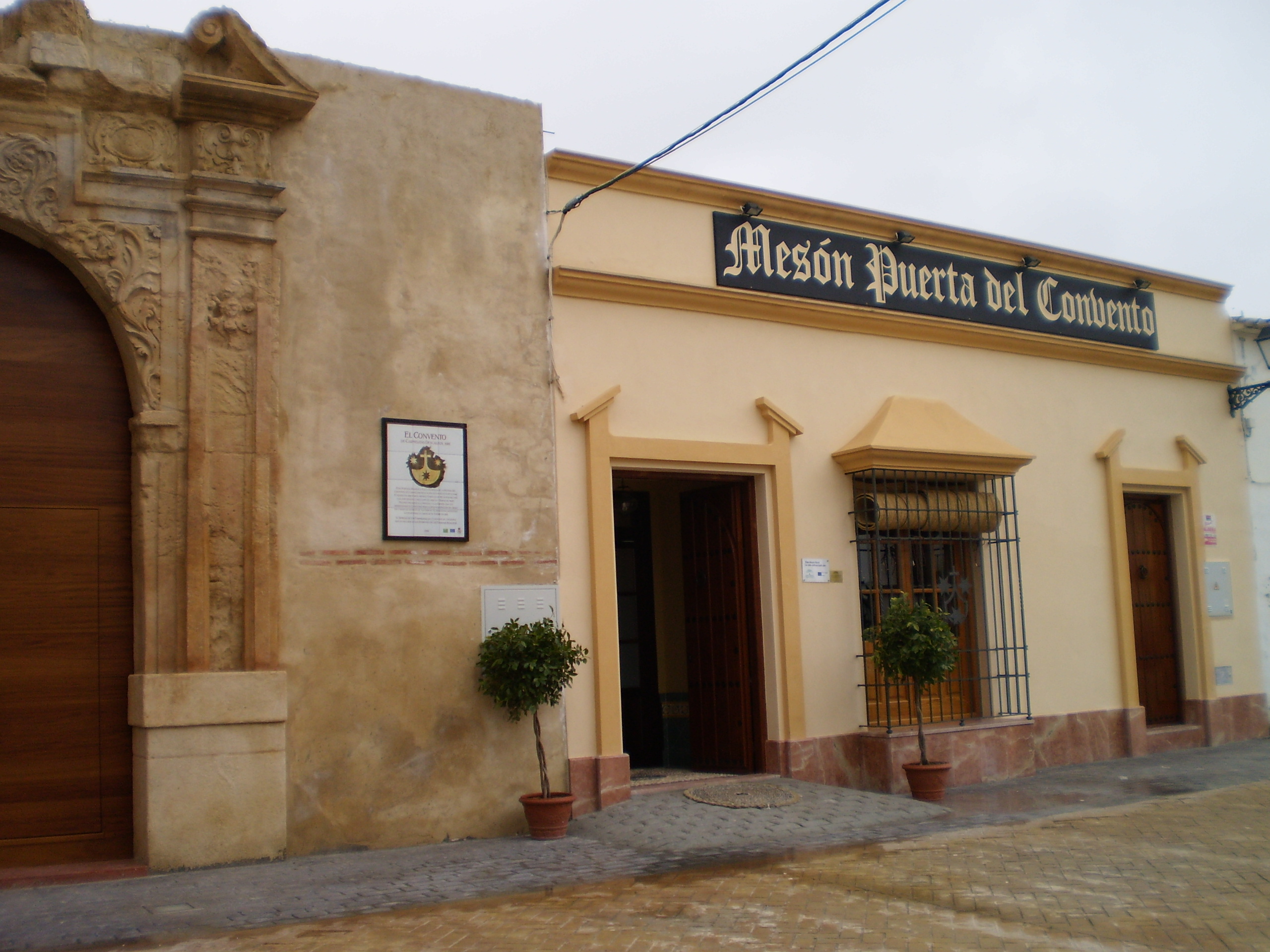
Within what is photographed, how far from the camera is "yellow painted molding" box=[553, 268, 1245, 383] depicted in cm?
943

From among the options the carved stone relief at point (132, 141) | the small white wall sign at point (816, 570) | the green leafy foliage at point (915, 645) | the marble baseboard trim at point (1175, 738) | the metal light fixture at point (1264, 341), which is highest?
the carved stone relief at point (132, 141)

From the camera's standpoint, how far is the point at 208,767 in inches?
285

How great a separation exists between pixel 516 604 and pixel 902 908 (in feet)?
12.0

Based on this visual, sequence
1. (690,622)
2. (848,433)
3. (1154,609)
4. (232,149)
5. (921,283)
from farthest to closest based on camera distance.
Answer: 1. (1154,609)
2. (921,283)
3. (690,622)
4. (848,433)
5. (232,149)

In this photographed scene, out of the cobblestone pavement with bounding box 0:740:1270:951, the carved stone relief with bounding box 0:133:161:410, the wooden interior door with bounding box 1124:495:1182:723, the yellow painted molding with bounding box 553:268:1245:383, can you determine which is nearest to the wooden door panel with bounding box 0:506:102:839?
the cobblestone pavement with bounding box 0:740:1270:951

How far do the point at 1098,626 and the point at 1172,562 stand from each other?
1.87 meters

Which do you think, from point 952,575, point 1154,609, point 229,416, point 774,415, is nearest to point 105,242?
point 229,416

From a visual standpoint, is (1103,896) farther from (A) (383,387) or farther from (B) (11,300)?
(B) (11,300)

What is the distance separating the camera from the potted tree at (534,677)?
312 inches

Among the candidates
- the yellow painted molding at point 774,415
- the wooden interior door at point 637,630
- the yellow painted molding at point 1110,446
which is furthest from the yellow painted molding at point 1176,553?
the wooden interior door at point 637,630

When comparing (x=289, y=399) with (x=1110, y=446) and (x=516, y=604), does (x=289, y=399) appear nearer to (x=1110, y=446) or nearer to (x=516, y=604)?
(x=516, y=604)

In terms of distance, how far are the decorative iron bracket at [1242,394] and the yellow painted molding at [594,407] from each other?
872cm

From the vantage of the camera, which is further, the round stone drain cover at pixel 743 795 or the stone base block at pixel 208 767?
the round stone drain cover at pixel 743 795

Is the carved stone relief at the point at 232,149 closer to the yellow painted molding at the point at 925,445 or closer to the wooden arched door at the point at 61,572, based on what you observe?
the wooden arched door at the point at 61,572
